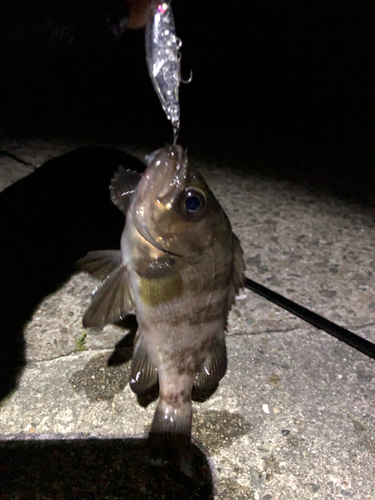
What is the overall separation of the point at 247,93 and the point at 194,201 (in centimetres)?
519

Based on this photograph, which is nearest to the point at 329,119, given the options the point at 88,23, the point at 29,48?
the point at 88,23

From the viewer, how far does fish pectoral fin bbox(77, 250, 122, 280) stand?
175 cm

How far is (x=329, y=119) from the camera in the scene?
5707 millimetres

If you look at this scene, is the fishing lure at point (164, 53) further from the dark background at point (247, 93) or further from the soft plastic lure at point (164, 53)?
the dark background at point (247, 93)

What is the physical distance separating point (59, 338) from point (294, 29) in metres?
5.95

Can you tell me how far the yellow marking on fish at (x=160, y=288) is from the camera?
5.29 ft

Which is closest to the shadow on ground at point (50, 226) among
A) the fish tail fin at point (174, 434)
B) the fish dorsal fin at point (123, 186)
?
the fish tail fin at point (174, 434)

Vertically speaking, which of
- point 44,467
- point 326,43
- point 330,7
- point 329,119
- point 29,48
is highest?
point 330,7

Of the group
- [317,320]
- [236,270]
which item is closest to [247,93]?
[317,320]

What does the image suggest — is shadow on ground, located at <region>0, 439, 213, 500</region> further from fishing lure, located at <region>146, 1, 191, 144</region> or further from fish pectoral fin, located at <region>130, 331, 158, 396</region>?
fishing lure, located at <region>146, 1, 191, 144</region>

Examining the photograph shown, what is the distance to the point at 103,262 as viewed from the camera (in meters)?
1.76

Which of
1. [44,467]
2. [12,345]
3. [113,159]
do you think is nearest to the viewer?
[44,467]

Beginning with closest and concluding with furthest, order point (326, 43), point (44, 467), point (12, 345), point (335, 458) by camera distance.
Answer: point (44, 467)
point (335, 458)
point (12, 345)
point (326, 43)

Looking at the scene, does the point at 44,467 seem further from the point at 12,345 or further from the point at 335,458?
the point at 335,458
